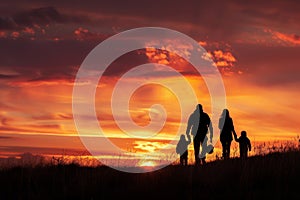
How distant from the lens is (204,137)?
75.1ft

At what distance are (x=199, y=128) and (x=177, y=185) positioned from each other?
8035mm

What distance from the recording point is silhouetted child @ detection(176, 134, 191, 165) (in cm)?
2327

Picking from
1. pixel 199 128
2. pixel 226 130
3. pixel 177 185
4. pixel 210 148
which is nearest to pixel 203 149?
pixel 210 148

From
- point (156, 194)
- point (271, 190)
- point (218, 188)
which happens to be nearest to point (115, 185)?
point (156, 194)

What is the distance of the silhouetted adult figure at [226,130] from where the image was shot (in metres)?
24.1

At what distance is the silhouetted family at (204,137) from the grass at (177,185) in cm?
522

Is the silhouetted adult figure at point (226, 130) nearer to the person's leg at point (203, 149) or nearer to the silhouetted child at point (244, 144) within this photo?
the silhouetted child at point (244, 144)

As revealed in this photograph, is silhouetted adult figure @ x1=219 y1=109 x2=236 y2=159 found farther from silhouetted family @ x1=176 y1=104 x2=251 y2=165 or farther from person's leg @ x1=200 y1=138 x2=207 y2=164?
person's leg @ x1=200 y1=138 x2=207 y2=164

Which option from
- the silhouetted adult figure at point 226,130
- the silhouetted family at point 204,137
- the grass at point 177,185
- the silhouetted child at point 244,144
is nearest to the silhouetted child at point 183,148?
the silhouetted family at point 204,137

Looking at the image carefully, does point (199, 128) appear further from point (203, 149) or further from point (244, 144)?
point (244, 144)

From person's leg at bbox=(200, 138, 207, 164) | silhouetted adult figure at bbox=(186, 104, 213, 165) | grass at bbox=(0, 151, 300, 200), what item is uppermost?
silhouetted adult figure at bbox=(186, 104, 213, 165)

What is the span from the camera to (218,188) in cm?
1445

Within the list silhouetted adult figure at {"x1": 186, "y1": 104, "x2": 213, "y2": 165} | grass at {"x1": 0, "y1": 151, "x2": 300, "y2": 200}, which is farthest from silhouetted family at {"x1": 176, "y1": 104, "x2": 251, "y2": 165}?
grass at {"x1": 0, "y1": 151, "x2": 300, "y2": 200}

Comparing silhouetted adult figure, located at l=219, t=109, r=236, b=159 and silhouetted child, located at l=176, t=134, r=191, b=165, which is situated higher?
silhouetted adult figure, located at l=219, t=109, r=236, b=159
